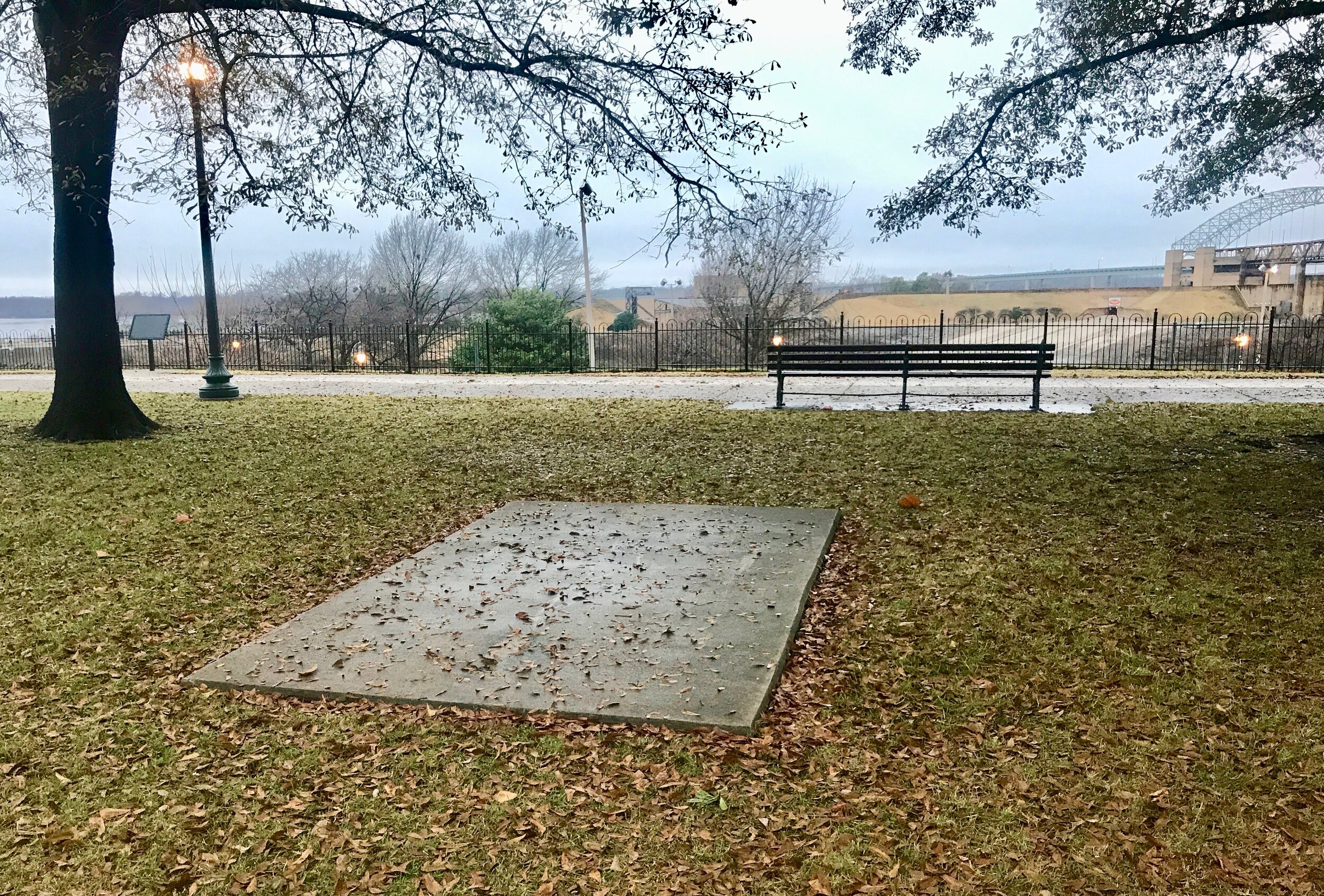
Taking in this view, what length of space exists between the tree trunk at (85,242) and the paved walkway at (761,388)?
18.4ft

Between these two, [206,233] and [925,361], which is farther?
[206,233]

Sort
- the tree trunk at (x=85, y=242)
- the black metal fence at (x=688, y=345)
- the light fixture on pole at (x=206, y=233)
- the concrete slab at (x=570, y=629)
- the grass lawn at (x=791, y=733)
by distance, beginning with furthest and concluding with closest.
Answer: the black metal fence at (x=688, y=345) < the light fixture on pole at (x=206, y=233) < the tree trunk at (x=85, y=242) < the concrete slab at (x=570, y=629) < the grass lawn at (x=791, y=733)

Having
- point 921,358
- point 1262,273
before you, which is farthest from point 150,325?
point 1262,273

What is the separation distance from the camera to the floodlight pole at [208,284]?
38.9 ft

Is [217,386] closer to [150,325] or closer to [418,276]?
[150,325]

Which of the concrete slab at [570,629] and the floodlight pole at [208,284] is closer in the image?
the concrete slab at [570,629]

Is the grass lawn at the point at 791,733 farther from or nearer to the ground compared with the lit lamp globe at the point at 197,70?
nearer to the ground

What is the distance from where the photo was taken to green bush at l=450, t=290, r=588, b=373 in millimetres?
26469

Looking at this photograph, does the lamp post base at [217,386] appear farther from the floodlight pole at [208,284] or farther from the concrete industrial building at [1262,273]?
the concrete industrial building at [1262,273]

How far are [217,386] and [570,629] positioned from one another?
13.4m

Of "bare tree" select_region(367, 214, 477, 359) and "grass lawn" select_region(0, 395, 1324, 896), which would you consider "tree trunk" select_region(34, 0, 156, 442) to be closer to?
"grass lawn" select_region(0, 395, 1324, 896)

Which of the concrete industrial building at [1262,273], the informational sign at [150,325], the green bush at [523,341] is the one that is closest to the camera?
the informational sign at [150,325]

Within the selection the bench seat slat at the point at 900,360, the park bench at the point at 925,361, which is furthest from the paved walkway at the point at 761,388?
the bench seat slat at the point at 900,360

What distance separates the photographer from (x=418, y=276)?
41531 millimetres
